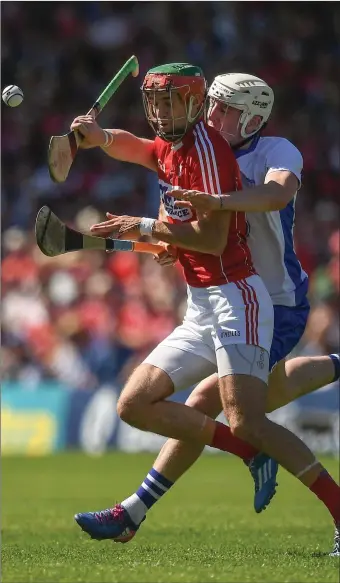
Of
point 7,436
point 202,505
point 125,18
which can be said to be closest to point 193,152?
point 202,505

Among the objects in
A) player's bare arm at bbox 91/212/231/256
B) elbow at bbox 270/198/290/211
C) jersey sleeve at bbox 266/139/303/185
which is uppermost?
jersey sleeve at bbox 266/139/303/185

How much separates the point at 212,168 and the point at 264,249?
2.75 ft

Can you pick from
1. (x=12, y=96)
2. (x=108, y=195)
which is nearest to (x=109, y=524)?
(x=12, y=96)

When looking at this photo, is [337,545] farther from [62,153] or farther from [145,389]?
[62,153]

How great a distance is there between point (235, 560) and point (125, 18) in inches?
631

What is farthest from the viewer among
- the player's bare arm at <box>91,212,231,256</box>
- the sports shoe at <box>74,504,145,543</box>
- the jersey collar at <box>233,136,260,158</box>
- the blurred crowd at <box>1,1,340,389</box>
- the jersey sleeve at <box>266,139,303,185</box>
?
the blurred crowd at <box>1,1,340,389</box>

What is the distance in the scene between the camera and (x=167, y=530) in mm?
8445

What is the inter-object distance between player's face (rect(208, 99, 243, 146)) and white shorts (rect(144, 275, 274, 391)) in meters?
0.85

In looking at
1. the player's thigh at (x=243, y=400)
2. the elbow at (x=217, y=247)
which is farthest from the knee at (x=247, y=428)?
the elbow at (x=217, y=247)

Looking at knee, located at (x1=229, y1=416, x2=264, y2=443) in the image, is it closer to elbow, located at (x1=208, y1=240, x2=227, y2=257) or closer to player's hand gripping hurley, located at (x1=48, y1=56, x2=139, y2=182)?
elbow, located at (x1=208, y1=240, x2=227, y2=257)

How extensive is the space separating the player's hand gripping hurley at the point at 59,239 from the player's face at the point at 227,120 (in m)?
0.90

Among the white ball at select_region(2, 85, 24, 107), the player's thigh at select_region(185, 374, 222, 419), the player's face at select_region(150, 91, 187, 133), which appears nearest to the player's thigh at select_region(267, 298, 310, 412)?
the player's thigh at select_region(185, 374, 222, 419)

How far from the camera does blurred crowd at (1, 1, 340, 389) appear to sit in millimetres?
16672

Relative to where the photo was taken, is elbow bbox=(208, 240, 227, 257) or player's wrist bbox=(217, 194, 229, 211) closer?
player's wrist bbox=(217, 194, 229, 211)
